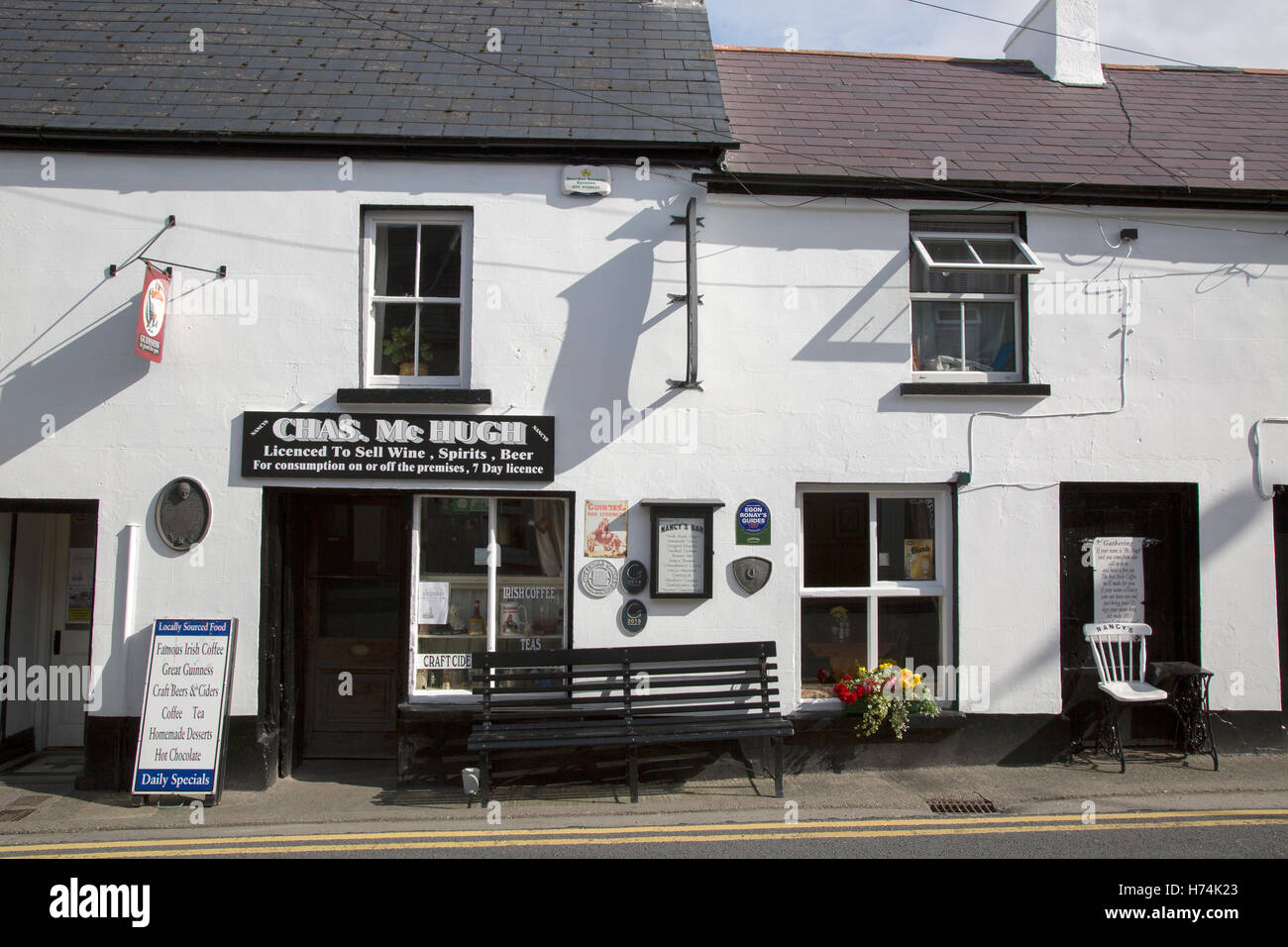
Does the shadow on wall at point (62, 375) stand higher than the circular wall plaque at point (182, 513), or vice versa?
the shadow on wall at point (62, 375)

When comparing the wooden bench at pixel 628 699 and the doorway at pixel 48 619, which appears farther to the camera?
the doorway at pixel 48 619

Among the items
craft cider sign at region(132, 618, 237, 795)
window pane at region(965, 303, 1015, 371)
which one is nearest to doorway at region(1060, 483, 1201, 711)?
window pane at region(965, 303, 1015, 371)

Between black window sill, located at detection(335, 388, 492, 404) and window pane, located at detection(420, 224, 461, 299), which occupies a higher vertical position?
window pane, located at detection(420, 224, 461, 299)

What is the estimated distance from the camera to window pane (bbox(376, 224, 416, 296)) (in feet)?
25.2

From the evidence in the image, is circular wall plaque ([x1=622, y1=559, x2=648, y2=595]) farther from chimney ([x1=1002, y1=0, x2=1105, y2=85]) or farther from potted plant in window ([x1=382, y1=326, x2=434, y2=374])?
chimney ([x1=1002, y1=0, x2=1105, y2=85])

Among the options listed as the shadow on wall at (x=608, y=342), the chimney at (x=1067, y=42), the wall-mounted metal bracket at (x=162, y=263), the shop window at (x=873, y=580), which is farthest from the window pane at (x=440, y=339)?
the chimney at (x=1067, y=42)

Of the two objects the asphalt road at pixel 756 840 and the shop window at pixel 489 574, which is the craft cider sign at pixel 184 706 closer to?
the asphalt road at pixel 756 840

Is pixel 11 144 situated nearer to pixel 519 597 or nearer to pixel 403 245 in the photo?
pixel 403 245

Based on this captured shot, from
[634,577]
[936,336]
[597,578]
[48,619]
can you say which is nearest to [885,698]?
[634,577]

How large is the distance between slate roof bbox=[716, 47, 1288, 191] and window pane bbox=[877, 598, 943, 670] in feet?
12.5

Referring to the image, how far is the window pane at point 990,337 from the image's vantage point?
8.00 meters

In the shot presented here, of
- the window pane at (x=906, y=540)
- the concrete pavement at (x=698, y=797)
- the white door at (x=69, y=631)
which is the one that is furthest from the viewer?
the white door at (x=69, y=631)

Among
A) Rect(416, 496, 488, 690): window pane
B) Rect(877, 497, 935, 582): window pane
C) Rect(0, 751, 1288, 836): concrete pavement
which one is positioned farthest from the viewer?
Rect(877, 497, 935, 582): window pane

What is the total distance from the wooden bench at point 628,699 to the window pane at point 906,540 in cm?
150
